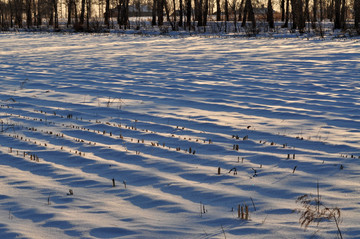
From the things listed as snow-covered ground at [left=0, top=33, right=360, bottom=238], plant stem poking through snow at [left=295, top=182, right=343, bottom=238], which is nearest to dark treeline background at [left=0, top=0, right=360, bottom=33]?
snow-covered ground at [left=0, top=33, right=360, bottom=238]

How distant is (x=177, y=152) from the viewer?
5.66 meters

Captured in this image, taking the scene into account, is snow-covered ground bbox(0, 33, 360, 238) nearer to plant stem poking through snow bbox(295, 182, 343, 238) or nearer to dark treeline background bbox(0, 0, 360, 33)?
plant stem poking through snow bbox(295, 182, 343, 238)

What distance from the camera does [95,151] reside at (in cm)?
572

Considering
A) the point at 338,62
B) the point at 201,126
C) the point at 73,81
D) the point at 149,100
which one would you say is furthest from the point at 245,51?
the point at 201,126

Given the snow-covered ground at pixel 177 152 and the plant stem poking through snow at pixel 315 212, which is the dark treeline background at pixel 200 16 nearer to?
the snow-covered ground at pixel 177 152

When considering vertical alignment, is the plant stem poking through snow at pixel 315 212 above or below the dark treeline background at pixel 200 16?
below

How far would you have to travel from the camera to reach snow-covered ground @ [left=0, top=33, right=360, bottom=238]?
371cm

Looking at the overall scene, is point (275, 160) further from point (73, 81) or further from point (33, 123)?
point (73, 81)

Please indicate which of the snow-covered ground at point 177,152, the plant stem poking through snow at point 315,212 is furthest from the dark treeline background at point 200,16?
the plant stem poking through snow at point 315,212

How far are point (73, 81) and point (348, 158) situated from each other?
7600 millimetres

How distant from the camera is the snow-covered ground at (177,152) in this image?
3.71 m

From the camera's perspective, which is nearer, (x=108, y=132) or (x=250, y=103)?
(x=108, y=132)

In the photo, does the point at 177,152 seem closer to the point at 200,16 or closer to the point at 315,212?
the point at 315,212

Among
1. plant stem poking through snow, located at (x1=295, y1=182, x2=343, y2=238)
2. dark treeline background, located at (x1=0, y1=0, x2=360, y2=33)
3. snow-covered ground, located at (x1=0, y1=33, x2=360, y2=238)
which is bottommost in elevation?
plant stem poking through snow, located at (x1=295, y1=182, x2=343, y2=238)
